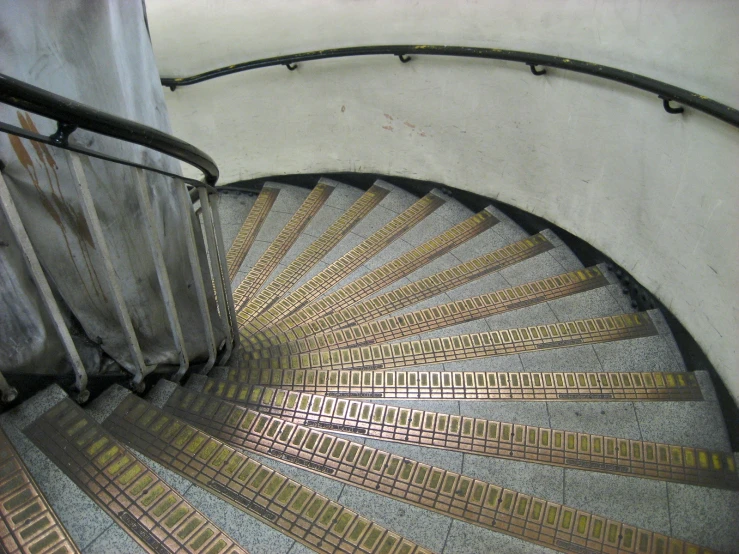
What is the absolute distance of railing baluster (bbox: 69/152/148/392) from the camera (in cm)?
160

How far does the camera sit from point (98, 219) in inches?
70.1

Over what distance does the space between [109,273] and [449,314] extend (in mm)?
1621

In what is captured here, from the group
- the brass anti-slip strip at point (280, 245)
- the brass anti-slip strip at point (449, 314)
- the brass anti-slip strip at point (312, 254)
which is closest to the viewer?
the brass anti-slip strip at point (449, 314)

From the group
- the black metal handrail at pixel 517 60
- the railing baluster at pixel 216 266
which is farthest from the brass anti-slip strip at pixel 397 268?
the black metal handrail at pixel 517 60

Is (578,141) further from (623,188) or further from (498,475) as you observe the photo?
(498,475)

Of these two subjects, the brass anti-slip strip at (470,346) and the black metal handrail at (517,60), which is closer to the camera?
the black metal handrail at (517,60)

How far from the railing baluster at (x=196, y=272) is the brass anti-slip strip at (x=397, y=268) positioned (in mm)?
622

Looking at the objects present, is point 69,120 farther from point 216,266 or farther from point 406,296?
point 406,296

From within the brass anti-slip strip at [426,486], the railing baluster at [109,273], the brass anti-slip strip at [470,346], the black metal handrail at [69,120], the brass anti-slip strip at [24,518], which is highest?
the black metal handrail at [69,120]

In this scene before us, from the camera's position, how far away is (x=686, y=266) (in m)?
2.44

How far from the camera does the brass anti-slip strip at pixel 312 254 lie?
317cm

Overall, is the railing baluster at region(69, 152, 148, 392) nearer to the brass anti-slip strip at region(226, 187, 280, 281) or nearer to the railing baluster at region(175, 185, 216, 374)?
the railing baluster at region(175, 185, 216, 374)

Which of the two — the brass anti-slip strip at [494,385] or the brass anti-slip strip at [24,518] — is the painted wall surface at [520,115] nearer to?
the brass anti-slip strip at [494,385]

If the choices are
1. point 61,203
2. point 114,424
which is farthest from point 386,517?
point 61,203
